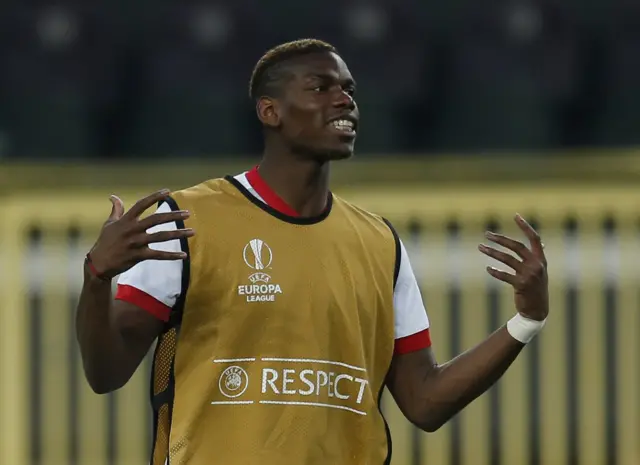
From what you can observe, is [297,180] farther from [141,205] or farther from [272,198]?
[141,205]

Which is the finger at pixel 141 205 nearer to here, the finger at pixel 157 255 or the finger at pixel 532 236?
the finger at pixel 157 255

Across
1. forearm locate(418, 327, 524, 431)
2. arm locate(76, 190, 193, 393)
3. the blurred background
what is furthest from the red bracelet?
the blurred background

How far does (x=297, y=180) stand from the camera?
11.3 ft

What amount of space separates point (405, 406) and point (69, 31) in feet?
13.4

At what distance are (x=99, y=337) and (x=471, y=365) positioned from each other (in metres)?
0.89

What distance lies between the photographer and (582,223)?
5.92 m

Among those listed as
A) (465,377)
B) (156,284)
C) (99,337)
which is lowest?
(465,377)

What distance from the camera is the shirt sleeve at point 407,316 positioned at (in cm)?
355

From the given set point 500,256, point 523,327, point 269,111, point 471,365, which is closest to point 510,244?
point 500,256

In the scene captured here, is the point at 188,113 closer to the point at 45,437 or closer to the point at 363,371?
the point at 45,437

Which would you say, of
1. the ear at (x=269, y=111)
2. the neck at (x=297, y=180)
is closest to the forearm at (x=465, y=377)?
the neck at (x=297, y=180)

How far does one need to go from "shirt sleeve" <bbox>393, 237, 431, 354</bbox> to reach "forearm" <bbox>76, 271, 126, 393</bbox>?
709 mm

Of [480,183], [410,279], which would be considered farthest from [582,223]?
[410,279]

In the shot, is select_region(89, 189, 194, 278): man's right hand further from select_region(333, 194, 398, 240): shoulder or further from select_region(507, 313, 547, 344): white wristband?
select_region(507, 313, 547, 344): white wristband
